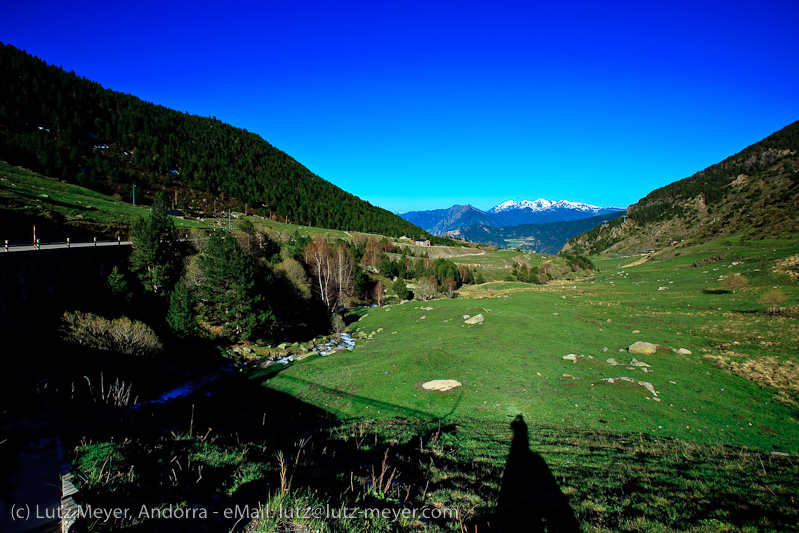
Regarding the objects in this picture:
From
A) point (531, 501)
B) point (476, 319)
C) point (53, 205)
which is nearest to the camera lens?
point (531, 501)

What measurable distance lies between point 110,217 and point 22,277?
31128 millimetres

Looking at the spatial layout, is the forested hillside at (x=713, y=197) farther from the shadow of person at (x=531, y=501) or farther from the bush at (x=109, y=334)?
the bush at (x=109, y=334)

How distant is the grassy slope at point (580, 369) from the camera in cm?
→ 1287

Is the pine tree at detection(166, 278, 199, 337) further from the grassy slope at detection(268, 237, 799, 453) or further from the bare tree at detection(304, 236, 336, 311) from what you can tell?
the bare tree at detection(304, 236, 336, 311)

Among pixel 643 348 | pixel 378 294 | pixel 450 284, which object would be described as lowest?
pixel 378 294

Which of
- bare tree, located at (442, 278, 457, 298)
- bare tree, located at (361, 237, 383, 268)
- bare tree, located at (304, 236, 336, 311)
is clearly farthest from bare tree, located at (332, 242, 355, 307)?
bare tree, located at (361, 237, 383, 268)

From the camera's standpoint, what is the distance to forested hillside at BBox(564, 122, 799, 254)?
382ft

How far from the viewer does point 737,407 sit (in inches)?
524

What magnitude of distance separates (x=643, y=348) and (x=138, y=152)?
162078 mm

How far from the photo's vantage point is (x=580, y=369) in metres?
17.8

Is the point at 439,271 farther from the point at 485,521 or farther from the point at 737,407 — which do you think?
the point at 485,521

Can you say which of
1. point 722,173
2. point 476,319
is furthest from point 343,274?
point 722,173

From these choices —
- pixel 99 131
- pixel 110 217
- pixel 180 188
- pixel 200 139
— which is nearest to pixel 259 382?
pixel 110 217

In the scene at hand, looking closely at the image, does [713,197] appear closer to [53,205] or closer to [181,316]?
[181,316]
